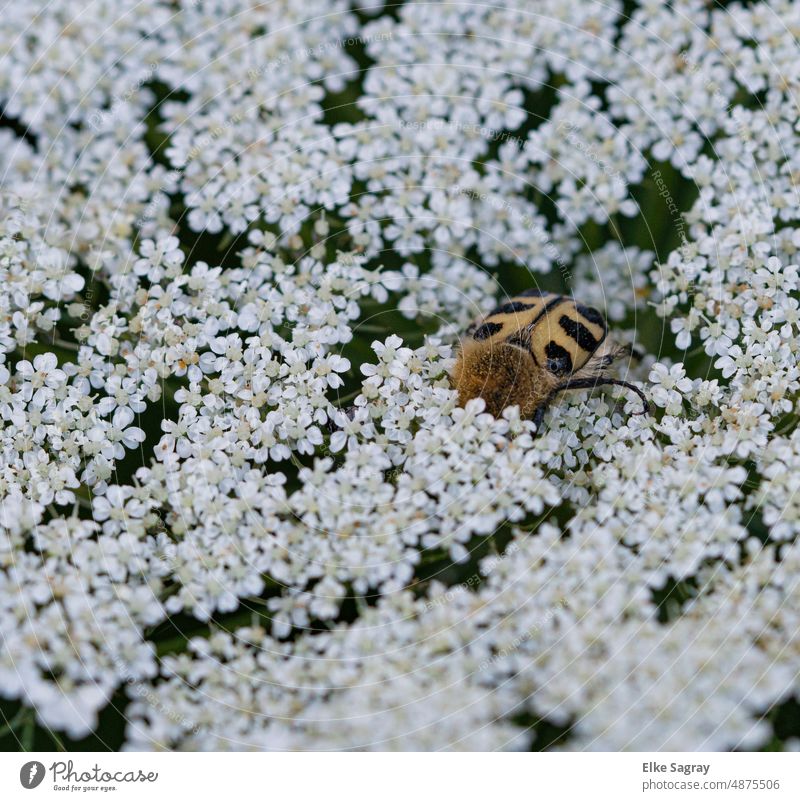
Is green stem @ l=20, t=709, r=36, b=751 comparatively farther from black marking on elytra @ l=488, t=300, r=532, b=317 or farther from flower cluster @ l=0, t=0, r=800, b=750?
black marking on elytra @ l=488, t=300, r=532, b=317

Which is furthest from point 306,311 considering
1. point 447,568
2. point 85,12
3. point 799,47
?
point 799,47

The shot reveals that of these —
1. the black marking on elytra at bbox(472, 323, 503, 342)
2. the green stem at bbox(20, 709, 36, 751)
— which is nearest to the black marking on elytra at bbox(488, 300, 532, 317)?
the black marking on elytra at bbox(472, 323, 503, 342)

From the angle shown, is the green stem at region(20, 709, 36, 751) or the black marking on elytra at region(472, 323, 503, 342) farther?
the black marking on elytra at region(472, 323, 503, 342)

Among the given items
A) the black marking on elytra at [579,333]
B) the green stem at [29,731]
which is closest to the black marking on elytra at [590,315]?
the black marking on elytra at [579,333]

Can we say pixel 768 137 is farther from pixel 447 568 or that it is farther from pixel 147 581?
pixel 147 581

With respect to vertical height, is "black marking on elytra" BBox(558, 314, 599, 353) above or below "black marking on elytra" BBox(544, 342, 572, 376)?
above

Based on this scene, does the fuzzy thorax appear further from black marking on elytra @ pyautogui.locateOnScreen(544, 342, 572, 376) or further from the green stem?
the green stem
